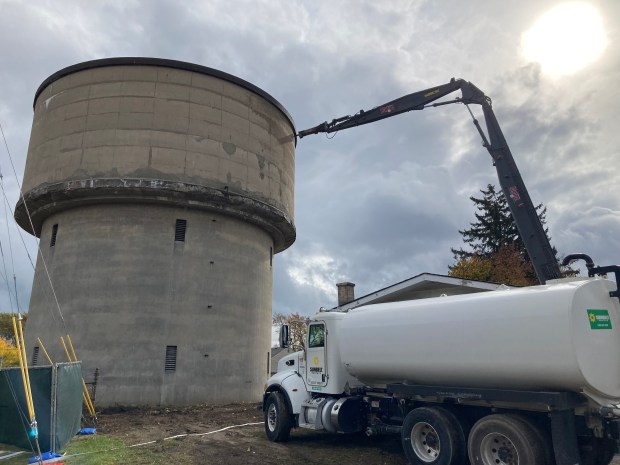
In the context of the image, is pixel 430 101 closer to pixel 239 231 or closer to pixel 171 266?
pixel 239 231

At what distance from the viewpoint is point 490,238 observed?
40188 millimetres

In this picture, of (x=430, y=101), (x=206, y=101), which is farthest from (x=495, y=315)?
(x=206, y=101)

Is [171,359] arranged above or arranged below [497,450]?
above

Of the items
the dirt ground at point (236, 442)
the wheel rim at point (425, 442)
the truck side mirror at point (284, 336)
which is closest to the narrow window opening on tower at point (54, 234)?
the dirt ground at point (236, 442)

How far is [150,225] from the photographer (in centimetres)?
1959

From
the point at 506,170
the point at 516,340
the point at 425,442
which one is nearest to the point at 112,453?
the point at 425,442

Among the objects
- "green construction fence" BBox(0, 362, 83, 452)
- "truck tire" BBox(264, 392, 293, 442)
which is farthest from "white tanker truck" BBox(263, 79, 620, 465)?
"green construction fence" BBox(0, 362, 83, 452)

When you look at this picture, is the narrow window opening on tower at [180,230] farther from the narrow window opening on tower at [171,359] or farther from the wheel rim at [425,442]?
the wheel rim at [425,442]

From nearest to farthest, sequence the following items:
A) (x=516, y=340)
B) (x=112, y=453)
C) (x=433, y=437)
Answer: (x=516, y=340) → (x=433, y=437) → (x=112, y=453)

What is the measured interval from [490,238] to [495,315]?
34383mm

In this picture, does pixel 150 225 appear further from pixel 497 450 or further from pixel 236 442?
pixel 497 450

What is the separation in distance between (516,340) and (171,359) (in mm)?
14569

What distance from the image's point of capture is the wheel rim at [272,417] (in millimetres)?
12391

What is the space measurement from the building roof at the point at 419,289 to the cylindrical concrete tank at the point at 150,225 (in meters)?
7.67
